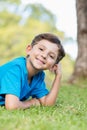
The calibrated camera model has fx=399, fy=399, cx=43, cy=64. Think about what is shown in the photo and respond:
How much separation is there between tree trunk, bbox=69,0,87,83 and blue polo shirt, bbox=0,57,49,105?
672 cm

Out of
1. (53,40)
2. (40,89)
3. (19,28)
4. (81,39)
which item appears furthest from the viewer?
(19,28)

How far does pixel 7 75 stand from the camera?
4262 millimetres

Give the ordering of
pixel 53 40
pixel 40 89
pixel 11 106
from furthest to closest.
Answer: pixel 40 89 < pixel 53 40 < pixel 11 106

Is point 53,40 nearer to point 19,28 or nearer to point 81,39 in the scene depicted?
point 81,39

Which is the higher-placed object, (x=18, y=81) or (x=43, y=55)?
(x=43, y=55)

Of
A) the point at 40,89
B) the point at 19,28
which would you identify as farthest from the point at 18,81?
the point at 19,28

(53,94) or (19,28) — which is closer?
(53,94)

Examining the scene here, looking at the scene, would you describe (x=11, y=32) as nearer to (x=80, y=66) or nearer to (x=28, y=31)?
(x=28, y=31)

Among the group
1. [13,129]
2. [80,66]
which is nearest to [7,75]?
[13,129]

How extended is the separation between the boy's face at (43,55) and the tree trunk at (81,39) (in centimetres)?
697

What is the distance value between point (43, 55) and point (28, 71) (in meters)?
0.28

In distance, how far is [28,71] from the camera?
14.5ft

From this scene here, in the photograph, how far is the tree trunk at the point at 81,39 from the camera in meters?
11.4

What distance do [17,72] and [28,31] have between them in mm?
26637
